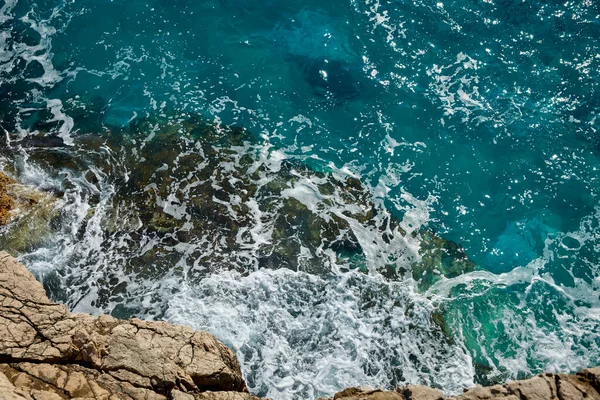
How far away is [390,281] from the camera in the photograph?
1180 cm

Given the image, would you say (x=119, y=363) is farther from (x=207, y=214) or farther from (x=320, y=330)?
(x=207, y=214)

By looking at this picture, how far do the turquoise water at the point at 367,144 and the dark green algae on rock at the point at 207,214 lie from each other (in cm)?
15

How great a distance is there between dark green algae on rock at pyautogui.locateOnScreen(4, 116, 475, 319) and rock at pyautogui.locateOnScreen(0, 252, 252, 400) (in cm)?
290

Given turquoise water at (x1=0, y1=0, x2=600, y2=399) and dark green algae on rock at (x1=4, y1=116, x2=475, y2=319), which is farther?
dark green algae on rock at (x1=4, y1=116, x2=475, y2=319)

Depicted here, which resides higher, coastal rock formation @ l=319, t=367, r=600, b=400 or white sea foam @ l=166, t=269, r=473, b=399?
coastal rock formation @ l=319, t=367, r=600, b=400

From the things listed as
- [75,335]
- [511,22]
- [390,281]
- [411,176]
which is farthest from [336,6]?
[75,335]

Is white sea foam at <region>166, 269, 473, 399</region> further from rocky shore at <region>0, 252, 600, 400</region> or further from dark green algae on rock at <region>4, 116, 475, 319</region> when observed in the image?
rocky shore at <region>0, 252, 600, 400</region>

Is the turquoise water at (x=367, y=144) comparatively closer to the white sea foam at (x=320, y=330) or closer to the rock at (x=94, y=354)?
the white sea foam at (x=320, y=330)

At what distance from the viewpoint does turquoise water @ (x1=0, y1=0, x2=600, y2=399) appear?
10734mm

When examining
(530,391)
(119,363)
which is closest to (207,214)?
(119,363)

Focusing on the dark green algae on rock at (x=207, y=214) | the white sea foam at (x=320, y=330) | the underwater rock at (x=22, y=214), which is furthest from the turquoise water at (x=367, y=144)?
the underwater rock at (x=22, y=214)

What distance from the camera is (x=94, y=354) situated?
24.5ft

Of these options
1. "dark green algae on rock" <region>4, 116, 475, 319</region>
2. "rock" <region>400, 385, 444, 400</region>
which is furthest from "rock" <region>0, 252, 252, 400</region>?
"dark green algae on rock" <region>4, 116, 475, 319</region>

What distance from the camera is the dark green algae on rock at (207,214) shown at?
1178 cm
